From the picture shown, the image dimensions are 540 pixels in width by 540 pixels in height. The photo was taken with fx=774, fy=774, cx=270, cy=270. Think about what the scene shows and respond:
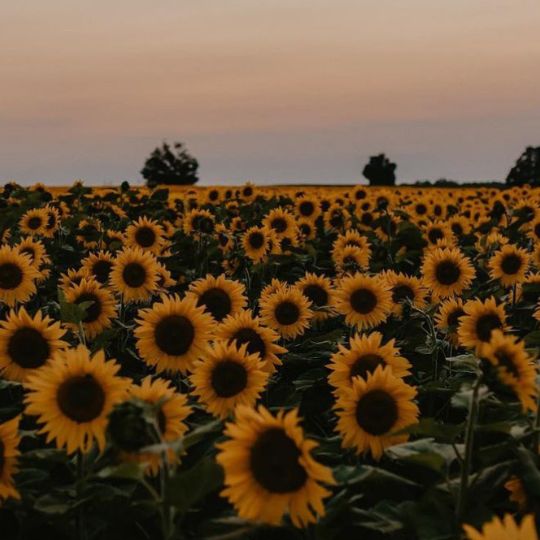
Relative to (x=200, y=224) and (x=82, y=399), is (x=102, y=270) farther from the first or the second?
(x=82, y=399)

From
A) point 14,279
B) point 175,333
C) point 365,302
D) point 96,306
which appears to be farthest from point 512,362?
point 14,279

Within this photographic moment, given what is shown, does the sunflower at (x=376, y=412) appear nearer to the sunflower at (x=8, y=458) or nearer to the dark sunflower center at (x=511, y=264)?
the sunflower at (x=8, y=458)

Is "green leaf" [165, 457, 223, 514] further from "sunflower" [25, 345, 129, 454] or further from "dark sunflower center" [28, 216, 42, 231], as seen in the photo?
"dark sunflower center" [28, 216, 42, 231]

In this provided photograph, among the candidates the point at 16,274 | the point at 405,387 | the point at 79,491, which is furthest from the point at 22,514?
the point at 16,274

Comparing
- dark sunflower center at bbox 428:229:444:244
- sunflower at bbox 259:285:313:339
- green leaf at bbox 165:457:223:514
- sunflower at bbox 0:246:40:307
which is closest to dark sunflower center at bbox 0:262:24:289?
sunflower at bbox 0:246:40:307

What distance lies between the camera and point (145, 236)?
344 inches

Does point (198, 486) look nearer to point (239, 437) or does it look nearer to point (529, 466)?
point (239, 437)

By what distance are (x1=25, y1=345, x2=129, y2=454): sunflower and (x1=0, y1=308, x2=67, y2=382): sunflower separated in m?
1.16

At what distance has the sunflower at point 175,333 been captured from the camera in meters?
4.61

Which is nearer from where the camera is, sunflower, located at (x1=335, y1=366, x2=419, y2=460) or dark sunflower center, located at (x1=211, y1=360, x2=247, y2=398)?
sunflower, located at (x1=335, y1=366, x2=419, y2=460)

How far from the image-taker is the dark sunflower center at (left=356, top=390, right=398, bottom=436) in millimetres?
3422

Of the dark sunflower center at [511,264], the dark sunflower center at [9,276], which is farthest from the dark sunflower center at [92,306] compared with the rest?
the dark sunflower center at [511,264]

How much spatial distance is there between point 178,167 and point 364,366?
141 feet

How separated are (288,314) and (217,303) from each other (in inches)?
23.8
